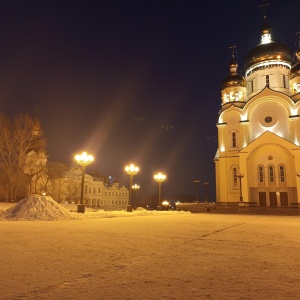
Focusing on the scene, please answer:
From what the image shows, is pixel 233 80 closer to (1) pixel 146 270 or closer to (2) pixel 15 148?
(2) pixel 15 148

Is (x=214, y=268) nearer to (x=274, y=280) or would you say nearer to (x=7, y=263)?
(x=274, y=280)

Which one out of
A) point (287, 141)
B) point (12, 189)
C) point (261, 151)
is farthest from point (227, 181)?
point (12, 189)

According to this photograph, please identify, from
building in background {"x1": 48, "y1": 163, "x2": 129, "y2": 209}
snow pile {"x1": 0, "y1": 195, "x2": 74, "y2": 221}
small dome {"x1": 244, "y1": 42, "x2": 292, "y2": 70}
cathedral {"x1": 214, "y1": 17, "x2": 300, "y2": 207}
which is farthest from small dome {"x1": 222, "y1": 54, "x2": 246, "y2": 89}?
snow pile {"x1": 0, "y1": 195, "x2": 74, "y2": 221}

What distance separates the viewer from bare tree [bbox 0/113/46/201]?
89.4 feet

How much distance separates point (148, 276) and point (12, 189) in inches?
1094

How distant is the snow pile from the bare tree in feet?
44.4

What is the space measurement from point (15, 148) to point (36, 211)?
16.1m

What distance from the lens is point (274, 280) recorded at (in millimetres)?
3584

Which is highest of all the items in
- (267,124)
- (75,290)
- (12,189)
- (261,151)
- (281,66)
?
(281,66)

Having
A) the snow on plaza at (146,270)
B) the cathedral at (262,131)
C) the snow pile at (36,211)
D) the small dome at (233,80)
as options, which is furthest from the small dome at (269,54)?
the snow on plaza at (146,270)

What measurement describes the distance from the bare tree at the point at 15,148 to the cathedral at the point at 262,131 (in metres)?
23.0

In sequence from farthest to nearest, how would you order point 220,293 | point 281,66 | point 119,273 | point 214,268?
point 281,66, point 214,268, point 119,273, point 220,293

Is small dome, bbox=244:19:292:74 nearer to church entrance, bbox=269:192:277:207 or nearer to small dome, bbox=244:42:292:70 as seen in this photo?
small dome, bbox=244:42:292:70

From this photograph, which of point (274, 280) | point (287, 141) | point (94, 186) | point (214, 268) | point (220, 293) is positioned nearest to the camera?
point (220, 293)
